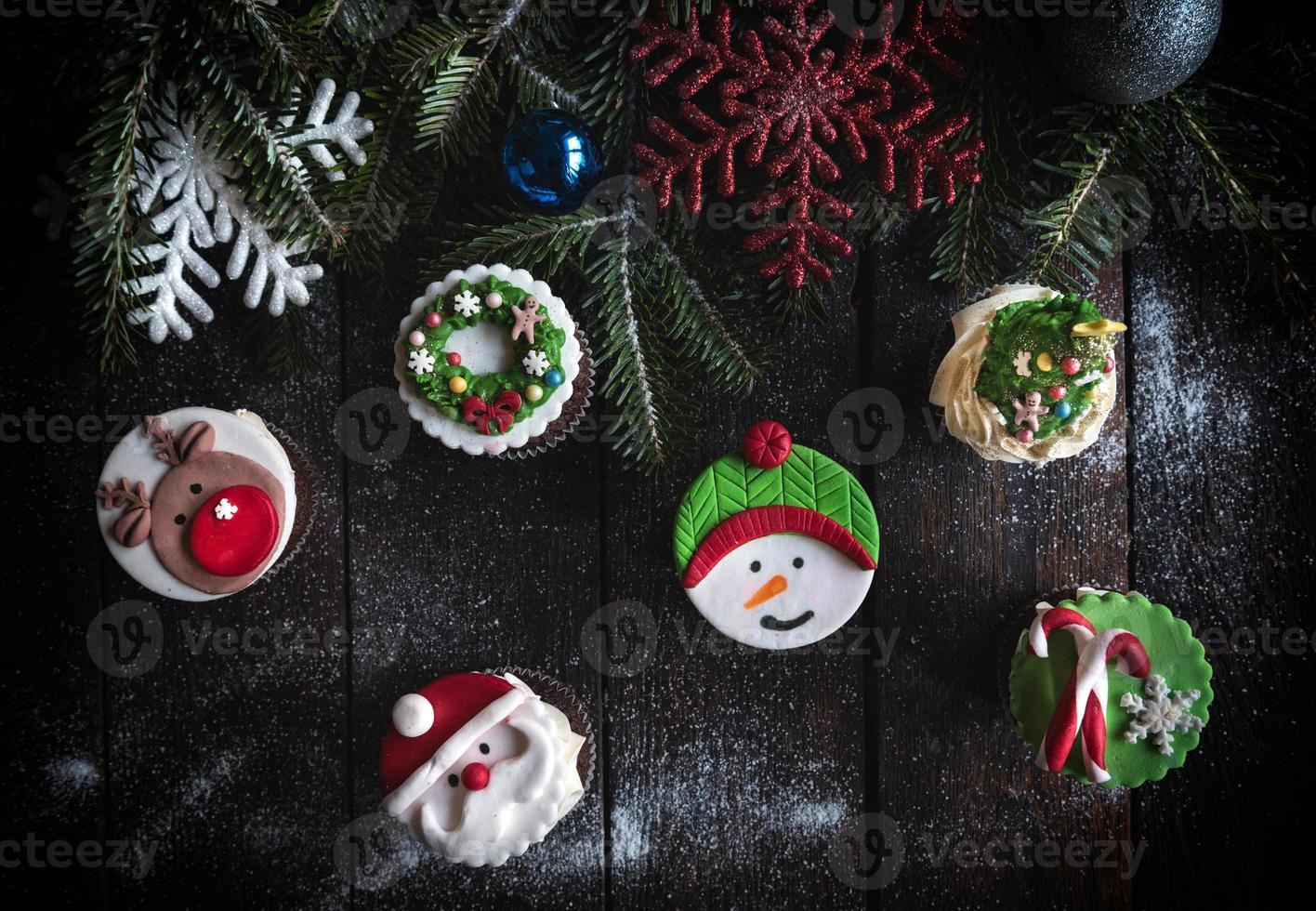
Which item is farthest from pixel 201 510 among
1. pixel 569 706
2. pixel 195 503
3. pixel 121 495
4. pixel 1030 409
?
pixel 1030 409

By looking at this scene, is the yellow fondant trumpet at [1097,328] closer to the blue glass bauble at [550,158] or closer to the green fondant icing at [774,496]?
the green fondant icing at [774,496]

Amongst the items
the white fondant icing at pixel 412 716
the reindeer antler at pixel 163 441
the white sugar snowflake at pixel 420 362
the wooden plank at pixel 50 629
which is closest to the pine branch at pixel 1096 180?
the white sugar snowflake at pixel 420 362

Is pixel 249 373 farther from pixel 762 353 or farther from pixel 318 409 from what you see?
pixel 762 353

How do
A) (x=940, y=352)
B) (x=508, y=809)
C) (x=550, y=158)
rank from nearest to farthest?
(x=550, y=158) → (x=508, y=809) → (x=940, y=352)

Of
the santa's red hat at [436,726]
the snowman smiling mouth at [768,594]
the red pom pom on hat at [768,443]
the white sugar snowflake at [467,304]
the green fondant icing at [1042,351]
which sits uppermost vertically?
the white sugar snowflake at [467,304]

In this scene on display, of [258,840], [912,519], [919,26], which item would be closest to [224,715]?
[258,840]

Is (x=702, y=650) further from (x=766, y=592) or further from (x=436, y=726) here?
(x=436, y=726)
